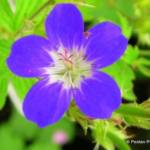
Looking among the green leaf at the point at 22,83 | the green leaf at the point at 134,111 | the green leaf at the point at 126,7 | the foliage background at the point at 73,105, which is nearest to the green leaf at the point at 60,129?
the foliage background at the point at 73,105

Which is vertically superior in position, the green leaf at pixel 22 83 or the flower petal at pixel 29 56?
the flower petal at pixel 29 56

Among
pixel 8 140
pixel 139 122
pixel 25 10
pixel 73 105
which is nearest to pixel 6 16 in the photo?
pixel 25 10

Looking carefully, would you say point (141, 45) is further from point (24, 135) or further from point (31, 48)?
point (31, 48)

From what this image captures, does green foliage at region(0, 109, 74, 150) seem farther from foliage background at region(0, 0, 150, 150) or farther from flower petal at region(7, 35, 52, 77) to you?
flower petal at region(7, 35, 52, 77)

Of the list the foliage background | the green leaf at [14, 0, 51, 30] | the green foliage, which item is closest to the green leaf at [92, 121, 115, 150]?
the foliage background

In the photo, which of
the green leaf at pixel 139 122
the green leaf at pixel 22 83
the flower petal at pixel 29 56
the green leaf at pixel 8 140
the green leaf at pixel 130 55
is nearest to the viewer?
the flower petal at pixel 29 56

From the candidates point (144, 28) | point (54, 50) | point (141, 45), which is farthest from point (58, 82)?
point (141, 45)

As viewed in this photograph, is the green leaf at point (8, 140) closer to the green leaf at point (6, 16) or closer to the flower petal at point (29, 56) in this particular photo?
the green leaf at point (6, 16)
